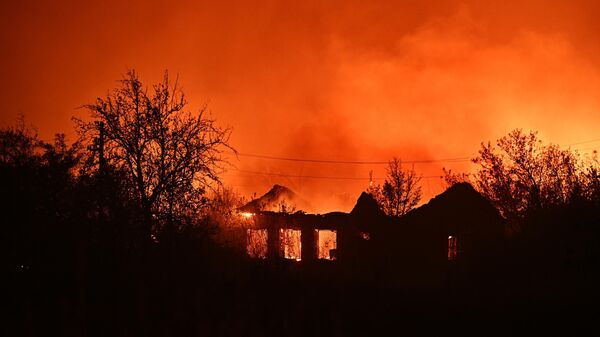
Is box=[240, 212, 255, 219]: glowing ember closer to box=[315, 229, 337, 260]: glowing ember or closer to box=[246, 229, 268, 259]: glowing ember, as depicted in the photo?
box=[246, 229, 268, 259]: glowing ember

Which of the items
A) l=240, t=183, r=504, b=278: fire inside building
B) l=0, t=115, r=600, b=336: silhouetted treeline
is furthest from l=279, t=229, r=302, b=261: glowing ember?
l=0, t=115, r=600, b=336: silhouetted treeline

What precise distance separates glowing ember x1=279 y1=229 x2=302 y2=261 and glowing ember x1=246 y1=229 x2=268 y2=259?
2294mm

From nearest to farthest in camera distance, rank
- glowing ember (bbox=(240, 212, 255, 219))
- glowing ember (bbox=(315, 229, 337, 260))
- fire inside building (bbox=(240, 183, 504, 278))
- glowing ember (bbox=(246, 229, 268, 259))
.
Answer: glowing ember (bbox=(246, 229, 268, 259)), fire inside building (bbox=(240, 183, 504, 278)), glowing ember (bbox=(240, 212, 255, 219)), glowing ember (bbox=(315, 229, 337, 260))

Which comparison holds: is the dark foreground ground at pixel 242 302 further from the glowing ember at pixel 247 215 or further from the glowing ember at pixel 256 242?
the glowing ember at pixel 247 215

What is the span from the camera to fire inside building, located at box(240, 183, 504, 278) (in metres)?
29.2

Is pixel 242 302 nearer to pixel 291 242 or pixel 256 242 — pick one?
pixel 256 242

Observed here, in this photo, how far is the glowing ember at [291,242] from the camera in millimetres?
33500

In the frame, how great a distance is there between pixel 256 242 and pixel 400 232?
8746 mm

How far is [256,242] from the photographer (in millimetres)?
28078

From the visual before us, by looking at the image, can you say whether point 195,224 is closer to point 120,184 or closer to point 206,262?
point 206,262

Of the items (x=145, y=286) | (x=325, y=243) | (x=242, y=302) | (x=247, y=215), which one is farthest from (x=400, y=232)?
(x=145, y=286)

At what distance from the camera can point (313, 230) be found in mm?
37406

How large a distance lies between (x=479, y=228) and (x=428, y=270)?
5.02 meters

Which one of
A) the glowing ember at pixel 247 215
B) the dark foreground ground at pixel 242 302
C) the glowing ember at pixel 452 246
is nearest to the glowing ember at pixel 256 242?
the glowing ember at pixel 247 215
